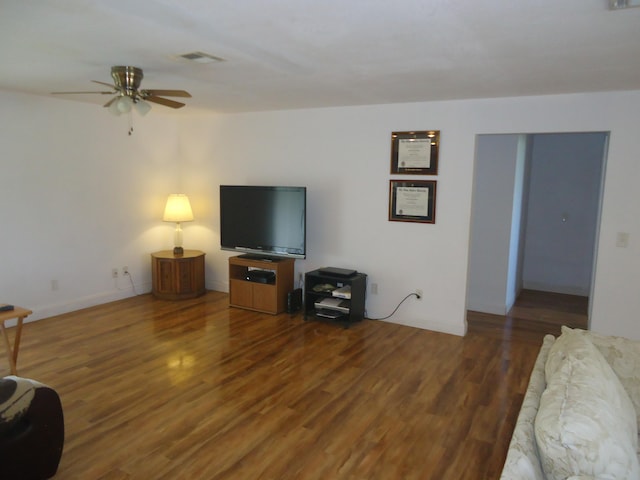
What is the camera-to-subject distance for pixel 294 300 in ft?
16.9

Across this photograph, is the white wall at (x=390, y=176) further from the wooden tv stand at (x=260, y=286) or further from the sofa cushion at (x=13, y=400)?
the sofa cushion at (x=13, y=400)

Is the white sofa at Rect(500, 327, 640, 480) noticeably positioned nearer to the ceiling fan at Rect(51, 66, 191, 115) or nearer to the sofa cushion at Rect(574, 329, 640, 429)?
the sofa cushion at Rect(574, 329, 640, 429)

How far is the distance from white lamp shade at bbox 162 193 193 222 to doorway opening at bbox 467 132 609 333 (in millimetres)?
3560

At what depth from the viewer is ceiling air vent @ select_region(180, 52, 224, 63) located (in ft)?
9.42

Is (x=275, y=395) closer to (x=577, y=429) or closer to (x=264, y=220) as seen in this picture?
(x=577, y=429)

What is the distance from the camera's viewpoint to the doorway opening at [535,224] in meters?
5.24

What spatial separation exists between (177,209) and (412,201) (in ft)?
9.75

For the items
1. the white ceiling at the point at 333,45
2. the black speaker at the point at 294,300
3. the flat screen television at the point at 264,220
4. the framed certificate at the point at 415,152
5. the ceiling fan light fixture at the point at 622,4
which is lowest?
the black speaker at the point at 294,300

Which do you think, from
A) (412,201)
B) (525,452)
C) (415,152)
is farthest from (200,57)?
(525,452)

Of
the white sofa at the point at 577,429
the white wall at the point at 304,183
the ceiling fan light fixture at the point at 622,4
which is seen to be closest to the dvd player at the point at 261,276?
the white wall at the point at 304,183

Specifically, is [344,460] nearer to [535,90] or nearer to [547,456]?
[547,456]

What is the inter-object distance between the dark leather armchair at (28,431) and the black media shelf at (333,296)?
2912 millimetres

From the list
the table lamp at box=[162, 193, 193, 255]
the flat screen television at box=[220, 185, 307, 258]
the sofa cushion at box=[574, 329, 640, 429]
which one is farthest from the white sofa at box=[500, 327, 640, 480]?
the table lamp at box=[162, 193, 193, 255]

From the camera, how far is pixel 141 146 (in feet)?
18.7
